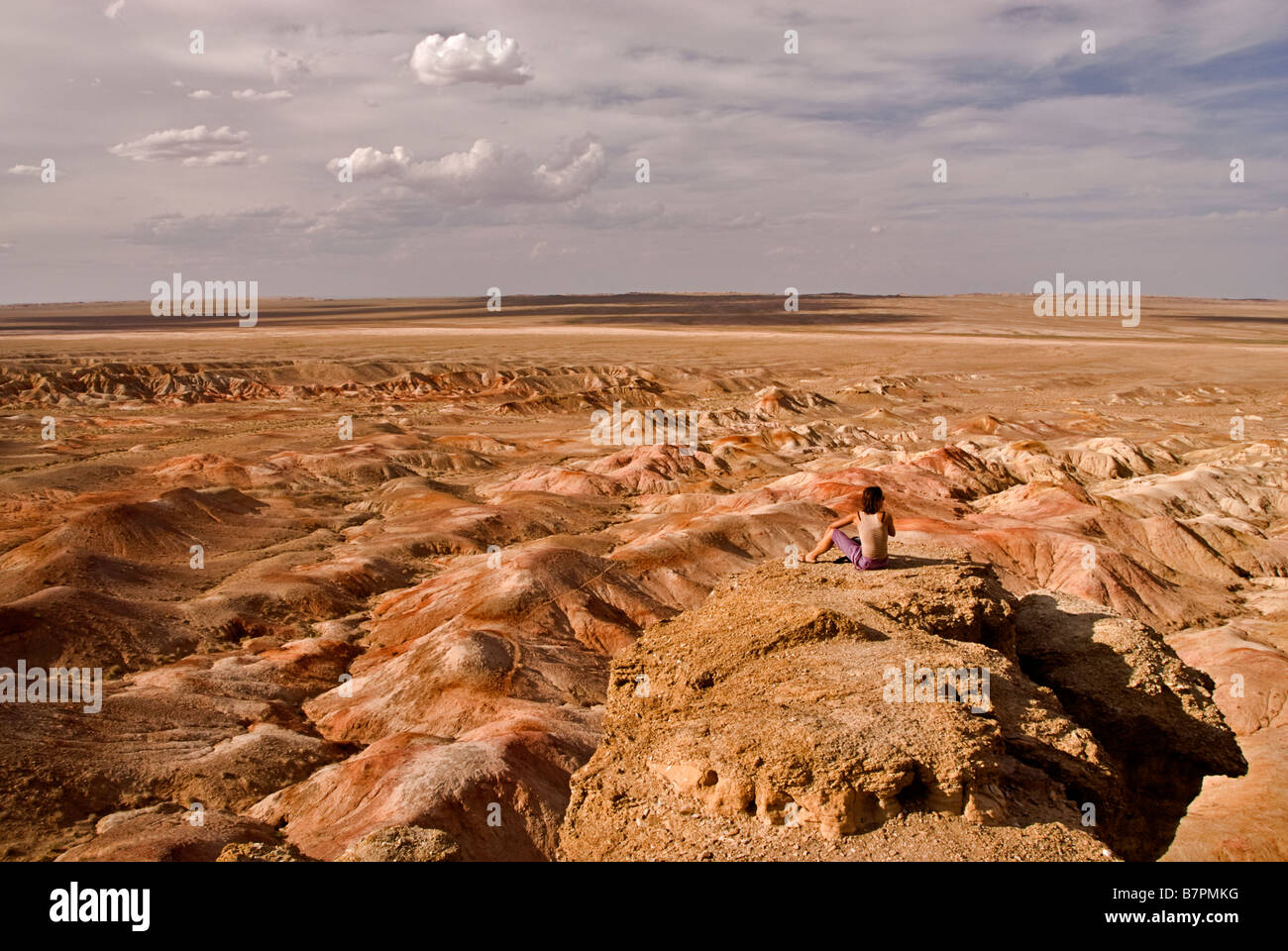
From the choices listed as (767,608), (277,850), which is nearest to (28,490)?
(277,850)

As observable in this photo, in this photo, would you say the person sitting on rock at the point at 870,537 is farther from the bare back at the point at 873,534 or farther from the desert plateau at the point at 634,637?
the desert plateau at the point at 634,637

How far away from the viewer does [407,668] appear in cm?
2003

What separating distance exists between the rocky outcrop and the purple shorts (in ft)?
0.59

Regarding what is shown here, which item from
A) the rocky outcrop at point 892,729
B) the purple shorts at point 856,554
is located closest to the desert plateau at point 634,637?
the rocky outcrop at point 892,729

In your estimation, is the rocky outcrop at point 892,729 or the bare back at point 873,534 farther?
the bare back at point 873,534

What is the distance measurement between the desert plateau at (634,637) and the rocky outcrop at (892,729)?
0.04 meters

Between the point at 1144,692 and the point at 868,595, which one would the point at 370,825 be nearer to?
the point at 868,595

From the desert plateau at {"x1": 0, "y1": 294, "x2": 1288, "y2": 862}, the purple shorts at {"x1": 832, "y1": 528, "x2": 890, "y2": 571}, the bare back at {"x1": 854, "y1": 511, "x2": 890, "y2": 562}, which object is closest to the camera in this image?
the desert plateau at {"x1": 0, "y1": 294, "x2": 1288, "y2": 862}

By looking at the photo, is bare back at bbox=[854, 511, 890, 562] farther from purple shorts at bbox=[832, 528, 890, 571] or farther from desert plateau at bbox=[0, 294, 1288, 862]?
desert plateau at bbox=[0, 294, 1288, 862]

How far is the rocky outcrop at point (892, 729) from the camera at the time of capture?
6.87 metres

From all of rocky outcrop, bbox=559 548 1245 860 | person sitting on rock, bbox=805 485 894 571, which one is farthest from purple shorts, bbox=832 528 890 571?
rocky outcrop, bbox=559 548 1245 860

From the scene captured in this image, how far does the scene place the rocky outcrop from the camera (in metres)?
6.87

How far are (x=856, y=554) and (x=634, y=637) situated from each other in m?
13.2

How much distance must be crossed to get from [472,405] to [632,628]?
56862 millimetres
